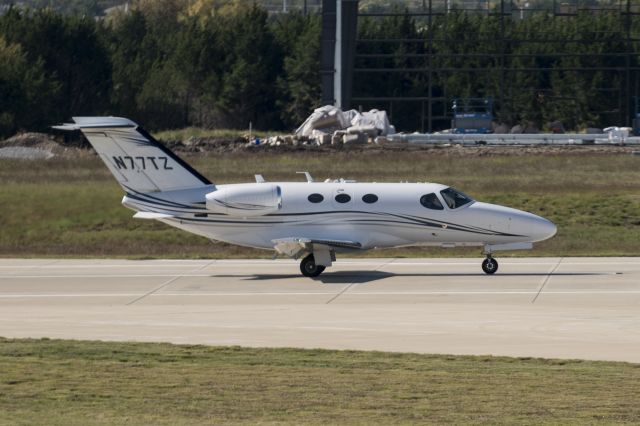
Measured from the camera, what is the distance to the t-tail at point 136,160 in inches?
1122

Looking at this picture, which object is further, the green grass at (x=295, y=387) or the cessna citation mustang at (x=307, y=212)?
the cessna citation mustang at (x=307, y=212)

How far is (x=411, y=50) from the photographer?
86.8 metres

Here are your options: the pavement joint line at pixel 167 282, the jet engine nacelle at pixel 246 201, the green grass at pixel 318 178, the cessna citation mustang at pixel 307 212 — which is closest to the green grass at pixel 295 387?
the pavement joint line at pixel 167 282

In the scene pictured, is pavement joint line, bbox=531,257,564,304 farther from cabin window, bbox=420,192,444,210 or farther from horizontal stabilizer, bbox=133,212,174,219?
horizontal stabilizer, bbox=133,212,174,219

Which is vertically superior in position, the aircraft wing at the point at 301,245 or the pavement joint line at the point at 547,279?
the aircraft wing at the point at 301,245

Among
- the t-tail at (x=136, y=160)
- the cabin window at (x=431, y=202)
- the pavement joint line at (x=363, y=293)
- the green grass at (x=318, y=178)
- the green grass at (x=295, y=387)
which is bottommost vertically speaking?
the green grass at (x=318, y=178)

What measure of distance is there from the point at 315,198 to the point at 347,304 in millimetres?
4603

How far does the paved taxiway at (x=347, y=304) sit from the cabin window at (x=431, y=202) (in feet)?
5.19

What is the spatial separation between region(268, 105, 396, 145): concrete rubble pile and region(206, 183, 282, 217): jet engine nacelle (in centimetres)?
3274

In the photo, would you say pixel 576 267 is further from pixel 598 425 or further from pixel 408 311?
pixel 598 425

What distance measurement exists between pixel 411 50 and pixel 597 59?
42.1 ft

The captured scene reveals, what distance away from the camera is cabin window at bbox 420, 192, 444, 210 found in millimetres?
28297

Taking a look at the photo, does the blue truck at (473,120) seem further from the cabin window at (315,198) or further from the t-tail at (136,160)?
the t-tail at (136,160)

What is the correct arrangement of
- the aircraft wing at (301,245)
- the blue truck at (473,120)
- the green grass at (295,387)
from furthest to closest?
the blue truck at (473,120) < the aircraft wing at (301,245) < the green grass at (295,387)
